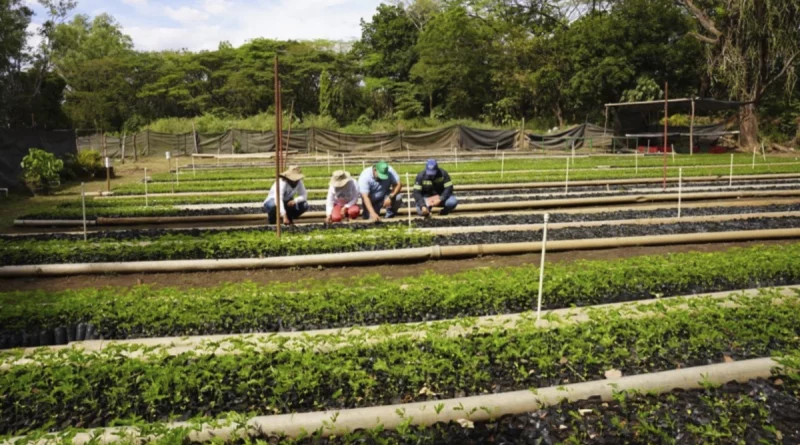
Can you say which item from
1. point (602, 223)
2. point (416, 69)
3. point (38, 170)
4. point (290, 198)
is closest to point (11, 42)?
point (38, 170)

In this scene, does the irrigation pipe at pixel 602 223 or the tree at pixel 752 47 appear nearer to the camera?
the irrigation pipe at pixel 602 223

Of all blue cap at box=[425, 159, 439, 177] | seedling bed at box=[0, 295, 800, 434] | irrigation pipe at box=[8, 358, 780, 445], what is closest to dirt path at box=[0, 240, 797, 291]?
blue cap at box=[425, 159, 439, 177]

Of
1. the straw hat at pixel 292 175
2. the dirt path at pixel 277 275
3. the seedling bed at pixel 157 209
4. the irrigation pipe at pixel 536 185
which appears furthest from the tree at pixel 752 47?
the straw hat at pixel 292 175

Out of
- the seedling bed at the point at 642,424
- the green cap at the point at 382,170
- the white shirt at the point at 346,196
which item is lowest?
the seedling bed at the point at 642,424

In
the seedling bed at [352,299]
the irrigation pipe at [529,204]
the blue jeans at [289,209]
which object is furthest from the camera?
the irrigation pipe at [529,204]

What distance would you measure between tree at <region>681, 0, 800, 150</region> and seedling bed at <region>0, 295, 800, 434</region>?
27.3 metres

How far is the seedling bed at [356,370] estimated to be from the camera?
13.1 feet

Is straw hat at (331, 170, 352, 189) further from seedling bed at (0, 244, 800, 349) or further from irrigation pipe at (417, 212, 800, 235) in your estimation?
seedling bed at (0, 244, 800, 349)

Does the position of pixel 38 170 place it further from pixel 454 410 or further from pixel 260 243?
pixel 454 410

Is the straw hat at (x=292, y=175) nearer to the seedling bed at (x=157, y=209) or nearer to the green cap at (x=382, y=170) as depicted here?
the green cap at (x=382, y=170)

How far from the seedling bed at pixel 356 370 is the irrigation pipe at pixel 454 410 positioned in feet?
0.73

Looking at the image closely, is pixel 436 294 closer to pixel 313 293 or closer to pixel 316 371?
pixel 313 293

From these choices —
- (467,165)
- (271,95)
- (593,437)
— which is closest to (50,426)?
(593,437)

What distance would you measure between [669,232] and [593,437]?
22.0 feet
